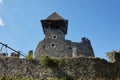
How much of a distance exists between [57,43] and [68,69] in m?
12.2

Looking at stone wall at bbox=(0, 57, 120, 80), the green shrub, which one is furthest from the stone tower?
the green shrub

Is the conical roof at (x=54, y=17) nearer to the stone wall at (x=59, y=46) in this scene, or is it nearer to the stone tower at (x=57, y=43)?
the stone tower at (x=57, y=43)

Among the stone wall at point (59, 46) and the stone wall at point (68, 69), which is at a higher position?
the stone wall at point (59, 46)

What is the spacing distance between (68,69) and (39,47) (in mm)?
11836

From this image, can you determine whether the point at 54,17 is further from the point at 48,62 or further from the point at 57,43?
the point at 48,62

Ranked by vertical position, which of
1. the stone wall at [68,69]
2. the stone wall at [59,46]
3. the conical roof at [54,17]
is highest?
the conical roof at [54,17]

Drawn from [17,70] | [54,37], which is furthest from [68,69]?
[54,37]

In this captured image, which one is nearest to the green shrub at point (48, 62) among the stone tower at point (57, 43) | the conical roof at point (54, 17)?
the stone tower at point (57, 43)

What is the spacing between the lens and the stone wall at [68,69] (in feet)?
74.7

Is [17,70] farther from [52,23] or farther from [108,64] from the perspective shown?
[52,23]

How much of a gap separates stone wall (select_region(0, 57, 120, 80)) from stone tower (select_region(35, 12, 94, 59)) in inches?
359

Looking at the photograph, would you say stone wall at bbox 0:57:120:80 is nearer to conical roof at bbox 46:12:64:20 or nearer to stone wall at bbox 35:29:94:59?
stone wall at bbox 35:29:94:59

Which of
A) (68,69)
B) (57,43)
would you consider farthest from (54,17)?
(68,69)

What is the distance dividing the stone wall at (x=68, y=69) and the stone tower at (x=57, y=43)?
9.12 metres
